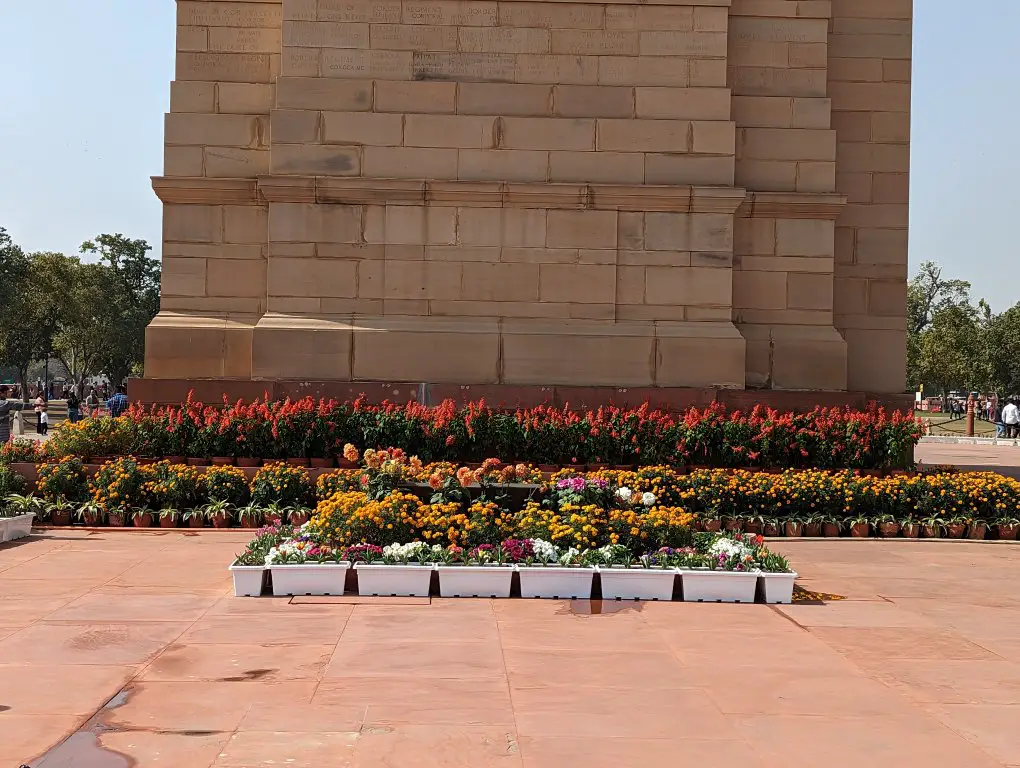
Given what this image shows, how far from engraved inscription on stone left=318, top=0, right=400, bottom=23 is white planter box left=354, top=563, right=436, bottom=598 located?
10.4 m

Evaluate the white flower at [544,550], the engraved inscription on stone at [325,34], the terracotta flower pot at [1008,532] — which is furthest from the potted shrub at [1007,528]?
the engraved inscription on stone at [325,34]

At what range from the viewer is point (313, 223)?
1606 centimetres

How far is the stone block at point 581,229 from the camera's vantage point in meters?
16.2

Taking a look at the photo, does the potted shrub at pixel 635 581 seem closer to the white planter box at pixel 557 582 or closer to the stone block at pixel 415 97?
the white planter box at pixel 557 582

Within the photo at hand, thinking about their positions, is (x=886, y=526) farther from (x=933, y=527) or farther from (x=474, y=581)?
(x=474, y=581)

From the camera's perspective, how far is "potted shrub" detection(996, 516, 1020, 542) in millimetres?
13344

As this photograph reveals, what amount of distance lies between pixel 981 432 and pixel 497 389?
43.2 metres

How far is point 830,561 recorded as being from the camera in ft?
37.3

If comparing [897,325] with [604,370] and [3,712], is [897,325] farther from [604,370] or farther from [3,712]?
[3,712]

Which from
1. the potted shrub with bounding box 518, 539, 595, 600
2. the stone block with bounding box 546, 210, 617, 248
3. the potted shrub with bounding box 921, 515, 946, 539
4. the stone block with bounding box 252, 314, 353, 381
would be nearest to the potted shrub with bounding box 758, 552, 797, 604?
the potted shrub with bounding box 518, 539, 595, 600

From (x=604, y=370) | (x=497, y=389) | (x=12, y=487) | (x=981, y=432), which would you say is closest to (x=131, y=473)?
(x=12, y=487)

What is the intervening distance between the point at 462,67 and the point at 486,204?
7.23 ft

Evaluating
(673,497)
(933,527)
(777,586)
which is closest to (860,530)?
(933,527)

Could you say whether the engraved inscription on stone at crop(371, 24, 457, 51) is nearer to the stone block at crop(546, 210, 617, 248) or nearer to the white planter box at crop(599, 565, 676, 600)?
the stone block at crop(546, 210, 617, 248)
